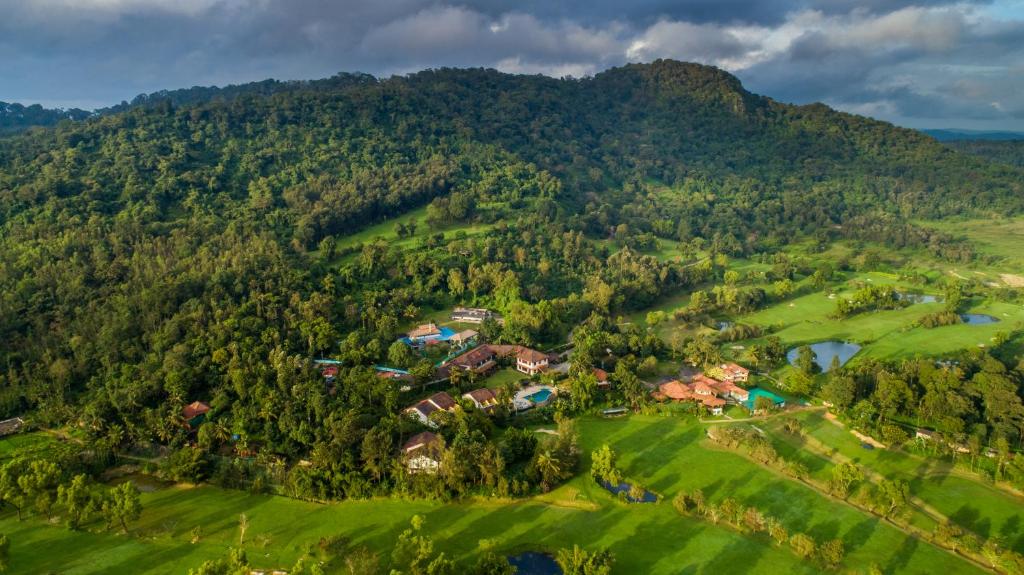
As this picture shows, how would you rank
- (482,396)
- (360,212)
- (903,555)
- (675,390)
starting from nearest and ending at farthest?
1. (903,555)
2. (482,396)
3. (675,390)
4. (360,212)

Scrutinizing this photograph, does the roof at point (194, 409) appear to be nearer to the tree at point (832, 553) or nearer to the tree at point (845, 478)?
the tree at point (832, 553)

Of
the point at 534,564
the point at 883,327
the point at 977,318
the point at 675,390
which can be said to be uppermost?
the point at 675,390

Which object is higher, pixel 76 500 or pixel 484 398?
pixel 76 500

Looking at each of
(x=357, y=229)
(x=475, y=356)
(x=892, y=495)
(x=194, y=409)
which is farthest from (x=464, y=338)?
(x=892, y=495)

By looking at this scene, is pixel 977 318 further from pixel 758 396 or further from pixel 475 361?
pixel 475 361

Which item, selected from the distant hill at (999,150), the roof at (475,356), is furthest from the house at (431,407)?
the distant hill at (999,150)

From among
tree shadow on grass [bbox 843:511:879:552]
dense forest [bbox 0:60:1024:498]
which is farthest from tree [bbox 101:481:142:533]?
tree shadow on grass [bbox 843:511:879:552]

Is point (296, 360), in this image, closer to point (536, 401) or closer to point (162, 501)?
point (162, 501)
